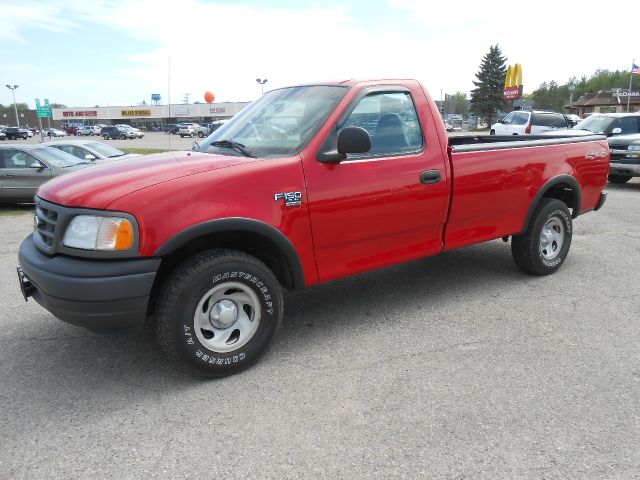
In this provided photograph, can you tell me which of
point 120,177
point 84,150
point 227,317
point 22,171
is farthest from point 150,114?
point 227,317

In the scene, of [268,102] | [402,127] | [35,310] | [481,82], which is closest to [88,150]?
[35,310]

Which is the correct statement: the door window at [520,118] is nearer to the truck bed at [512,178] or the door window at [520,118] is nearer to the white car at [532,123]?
the white car at [532,123]

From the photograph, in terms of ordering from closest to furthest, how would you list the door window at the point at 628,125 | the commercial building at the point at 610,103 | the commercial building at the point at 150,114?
the door window at the point at 628,125, the commercial building at the point at 610,103, the commercial building at the point at 150,114

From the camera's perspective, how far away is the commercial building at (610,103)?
75625mm

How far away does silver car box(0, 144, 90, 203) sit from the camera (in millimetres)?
10539

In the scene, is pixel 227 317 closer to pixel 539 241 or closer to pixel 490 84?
pixel 539 241

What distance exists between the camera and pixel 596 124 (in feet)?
46.2

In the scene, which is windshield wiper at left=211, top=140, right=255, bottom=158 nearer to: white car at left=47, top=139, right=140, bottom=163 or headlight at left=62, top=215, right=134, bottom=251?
headlight at left=62, top=215, right=134, bottom=251

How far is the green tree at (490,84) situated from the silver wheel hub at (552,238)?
72139 millimetres

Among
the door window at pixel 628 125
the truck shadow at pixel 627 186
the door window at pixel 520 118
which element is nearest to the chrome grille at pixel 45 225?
the truck shadow at pixel 627 186

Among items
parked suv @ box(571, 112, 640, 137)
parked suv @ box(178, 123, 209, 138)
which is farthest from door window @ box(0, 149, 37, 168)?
parked suv @ box(178, 123, 209, 138)

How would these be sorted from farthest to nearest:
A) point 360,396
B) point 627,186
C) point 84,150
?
1. point 627,186
2. point 84,150
3. point 360,396

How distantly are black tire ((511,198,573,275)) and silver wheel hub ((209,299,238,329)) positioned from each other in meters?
3.23

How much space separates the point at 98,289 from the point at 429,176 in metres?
2.55
